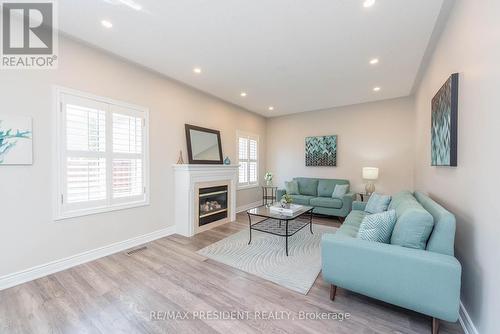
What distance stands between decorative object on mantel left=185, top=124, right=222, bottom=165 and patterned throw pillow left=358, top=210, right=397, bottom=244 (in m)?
3.20

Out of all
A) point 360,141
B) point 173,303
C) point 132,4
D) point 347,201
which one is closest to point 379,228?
point 173,303

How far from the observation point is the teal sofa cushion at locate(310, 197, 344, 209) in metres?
4.59

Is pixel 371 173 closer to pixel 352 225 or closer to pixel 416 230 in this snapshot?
pixel 352 225

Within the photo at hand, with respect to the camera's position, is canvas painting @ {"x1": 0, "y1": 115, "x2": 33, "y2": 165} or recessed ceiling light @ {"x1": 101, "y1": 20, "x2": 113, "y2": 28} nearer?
canvas painting @ {"x1": 0, "y1": 115, "x2": 33, "y2": 165}

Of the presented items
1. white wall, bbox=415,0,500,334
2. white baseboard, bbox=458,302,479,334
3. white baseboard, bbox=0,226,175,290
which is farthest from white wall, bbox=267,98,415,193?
white baseboard, bbox=0,226,175,290

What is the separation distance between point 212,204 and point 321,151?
328 centimetres

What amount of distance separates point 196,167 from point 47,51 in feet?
7.90

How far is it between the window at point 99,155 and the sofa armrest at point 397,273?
2.93 metres

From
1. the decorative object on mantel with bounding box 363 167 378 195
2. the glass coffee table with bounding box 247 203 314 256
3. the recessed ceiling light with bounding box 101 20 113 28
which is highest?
the recessed ceiling light with bounding box 101 20 113 28

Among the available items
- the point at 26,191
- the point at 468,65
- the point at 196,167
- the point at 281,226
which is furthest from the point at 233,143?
the point at 468,65

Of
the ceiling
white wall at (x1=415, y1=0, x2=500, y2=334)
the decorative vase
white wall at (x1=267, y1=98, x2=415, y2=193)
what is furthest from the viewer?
white wall at (x1=267, y1=98, x2=415, y2=193)

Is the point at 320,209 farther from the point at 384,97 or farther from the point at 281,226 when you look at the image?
the point at 384,97

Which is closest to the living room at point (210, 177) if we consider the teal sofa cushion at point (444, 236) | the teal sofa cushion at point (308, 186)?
the teal sofa cushion at point (444, 236)

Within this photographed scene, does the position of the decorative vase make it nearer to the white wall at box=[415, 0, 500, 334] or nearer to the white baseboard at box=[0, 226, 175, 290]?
the white wall at box=[415, 0, 500, 334]
